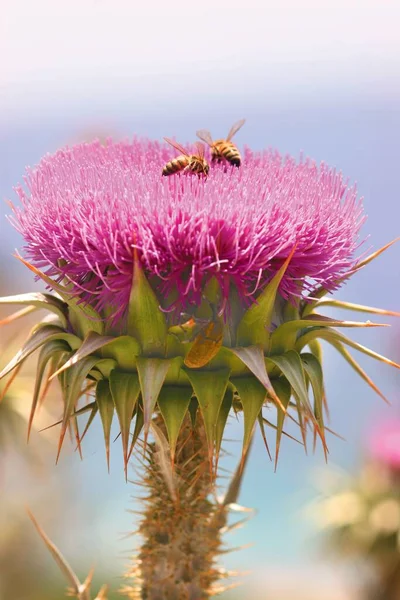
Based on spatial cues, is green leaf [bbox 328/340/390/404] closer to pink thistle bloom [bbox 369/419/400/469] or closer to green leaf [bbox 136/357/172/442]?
green leaf [bbox 136/357/172/442]

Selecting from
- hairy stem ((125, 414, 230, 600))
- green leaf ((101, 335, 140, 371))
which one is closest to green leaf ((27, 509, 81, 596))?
hairy stem ((125, 414, 230, 600))

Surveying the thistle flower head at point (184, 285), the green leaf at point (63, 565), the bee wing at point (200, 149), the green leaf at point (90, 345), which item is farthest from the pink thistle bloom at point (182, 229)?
the green leaf at point (63, 565)

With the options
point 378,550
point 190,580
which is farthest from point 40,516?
point 190,580

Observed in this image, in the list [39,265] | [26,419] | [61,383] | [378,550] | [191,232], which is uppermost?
[191,232]

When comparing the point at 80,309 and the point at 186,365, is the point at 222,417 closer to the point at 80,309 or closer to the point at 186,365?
the point at 186,365

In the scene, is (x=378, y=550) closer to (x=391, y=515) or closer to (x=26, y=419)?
(x=391, y=515)

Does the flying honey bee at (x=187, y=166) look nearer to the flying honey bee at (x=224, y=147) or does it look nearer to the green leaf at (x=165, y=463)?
the flying honey bee at (x=224, y=147)

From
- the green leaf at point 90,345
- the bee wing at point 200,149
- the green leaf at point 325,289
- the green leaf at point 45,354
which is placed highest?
the bee wing at point 200,149
